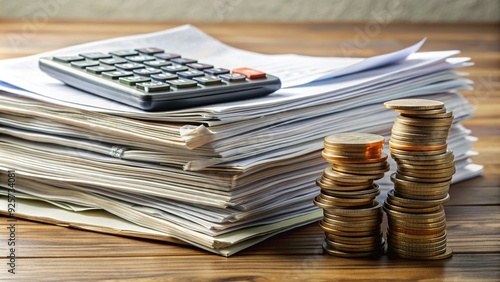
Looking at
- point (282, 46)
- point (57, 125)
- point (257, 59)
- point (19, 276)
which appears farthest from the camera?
point (282, 46)

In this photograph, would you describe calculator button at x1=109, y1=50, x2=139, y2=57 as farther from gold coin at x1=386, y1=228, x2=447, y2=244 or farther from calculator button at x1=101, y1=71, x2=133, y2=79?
gold coin at x1=386, y1=228, x2=447, y2=244

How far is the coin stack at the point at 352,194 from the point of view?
26.3 inches

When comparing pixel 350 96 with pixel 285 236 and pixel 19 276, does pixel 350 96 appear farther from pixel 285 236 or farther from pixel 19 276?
pixel 19 276

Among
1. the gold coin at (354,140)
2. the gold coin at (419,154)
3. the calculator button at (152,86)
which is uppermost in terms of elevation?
the calculator button at (152,86)

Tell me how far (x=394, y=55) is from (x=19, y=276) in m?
0.42

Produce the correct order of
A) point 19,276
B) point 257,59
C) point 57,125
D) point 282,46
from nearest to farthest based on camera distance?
point 19,276 → point 57,125 → point 257,59 → point 282,46

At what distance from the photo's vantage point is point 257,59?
3.18ft

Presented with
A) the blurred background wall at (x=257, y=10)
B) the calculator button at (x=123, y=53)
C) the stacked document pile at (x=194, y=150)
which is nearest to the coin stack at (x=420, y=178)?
the stacked document pile at (x=194, y=150)

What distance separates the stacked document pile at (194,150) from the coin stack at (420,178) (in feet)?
0.34

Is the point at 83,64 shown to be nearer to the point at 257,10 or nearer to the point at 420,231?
the point at 420,231

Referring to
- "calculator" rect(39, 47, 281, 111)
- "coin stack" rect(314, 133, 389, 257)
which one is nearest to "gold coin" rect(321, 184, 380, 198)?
"coin stack" rect(314, 133, 389, 257)

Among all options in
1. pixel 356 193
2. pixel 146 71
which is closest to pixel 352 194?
pixel 356 193

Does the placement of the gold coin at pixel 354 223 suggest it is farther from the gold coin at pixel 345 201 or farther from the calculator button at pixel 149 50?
the calculator button at pixel 149 50

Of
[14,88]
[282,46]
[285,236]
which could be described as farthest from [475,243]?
[282,46]
